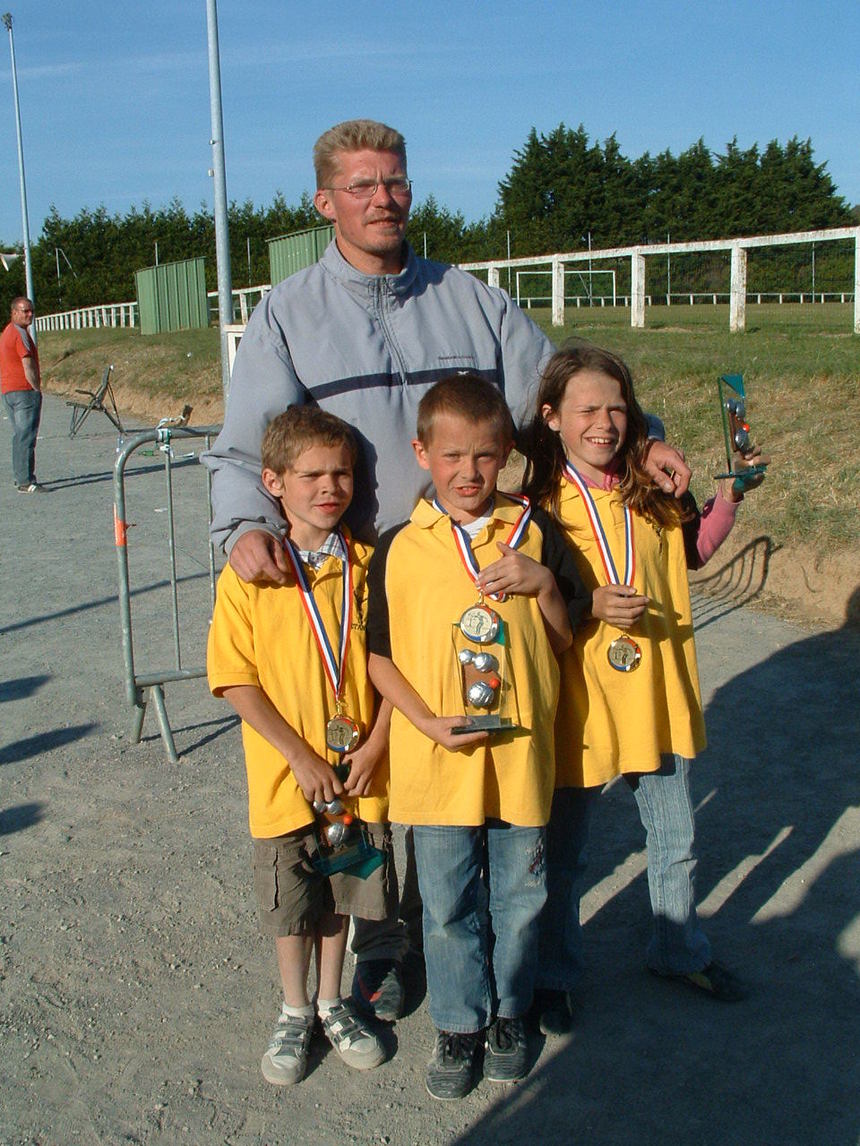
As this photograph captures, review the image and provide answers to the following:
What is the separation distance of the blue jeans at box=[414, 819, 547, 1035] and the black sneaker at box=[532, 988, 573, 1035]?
8.2 inches

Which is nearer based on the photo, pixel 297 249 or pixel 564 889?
pixel 564 889

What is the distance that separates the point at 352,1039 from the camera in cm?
304

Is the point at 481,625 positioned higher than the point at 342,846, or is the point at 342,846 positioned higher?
the point at 481,625

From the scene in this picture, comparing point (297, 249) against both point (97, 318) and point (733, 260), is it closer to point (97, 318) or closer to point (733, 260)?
point (733, 260)

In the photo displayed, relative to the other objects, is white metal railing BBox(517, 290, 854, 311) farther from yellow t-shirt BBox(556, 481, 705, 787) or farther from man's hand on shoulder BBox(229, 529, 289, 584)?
man's hand on shoulder BBox(229, 529, 289, 584)

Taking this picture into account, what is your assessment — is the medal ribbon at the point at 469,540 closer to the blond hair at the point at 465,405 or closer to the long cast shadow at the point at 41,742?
the blond hair at the point at 465,405

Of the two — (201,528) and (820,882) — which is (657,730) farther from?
(201,528)

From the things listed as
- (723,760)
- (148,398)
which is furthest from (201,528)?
(148,398)

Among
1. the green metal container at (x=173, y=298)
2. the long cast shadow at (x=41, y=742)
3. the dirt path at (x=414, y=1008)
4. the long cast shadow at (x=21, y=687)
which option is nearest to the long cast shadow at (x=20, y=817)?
the dirt path at (x=414, y=1008)

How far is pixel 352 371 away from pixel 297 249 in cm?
1222

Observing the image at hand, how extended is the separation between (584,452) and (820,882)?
184cm

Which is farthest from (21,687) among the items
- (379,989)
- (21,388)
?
(21,388)

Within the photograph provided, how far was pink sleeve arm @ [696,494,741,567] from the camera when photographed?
120 inches

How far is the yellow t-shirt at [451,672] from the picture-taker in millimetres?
2688
